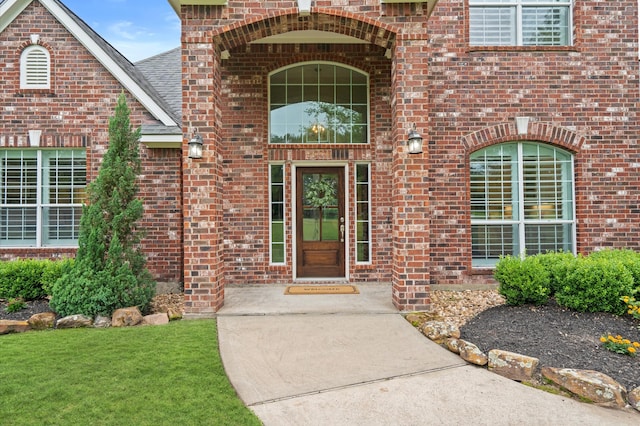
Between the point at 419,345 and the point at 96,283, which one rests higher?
the point at 96,283

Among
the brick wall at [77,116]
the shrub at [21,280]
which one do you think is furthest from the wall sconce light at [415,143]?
the shrub at [21,280]

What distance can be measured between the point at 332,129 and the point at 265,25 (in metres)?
2.38

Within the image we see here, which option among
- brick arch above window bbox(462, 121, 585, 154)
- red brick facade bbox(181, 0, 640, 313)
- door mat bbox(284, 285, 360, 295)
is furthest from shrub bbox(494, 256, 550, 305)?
brick arch above window bbox(462, 121, 585, 154)

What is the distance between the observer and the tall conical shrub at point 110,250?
5.03m

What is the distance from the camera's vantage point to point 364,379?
3.31 metres

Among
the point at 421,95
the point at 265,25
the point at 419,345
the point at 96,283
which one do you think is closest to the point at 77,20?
the point at 265,25

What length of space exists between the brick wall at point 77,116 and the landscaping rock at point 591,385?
5.84 metres

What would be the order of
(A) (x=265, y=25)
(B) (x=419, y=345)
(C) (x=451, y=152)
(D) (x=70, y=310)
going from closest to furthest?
1. (B) (x=419, y=345)
2. (D) (x=70, y=310)
3. (A) (x=265, y=25)
4. (C) (x=451, y=152)

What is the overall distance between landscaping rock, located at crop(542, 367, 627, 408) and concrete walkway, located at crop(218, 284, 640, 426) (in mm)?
106

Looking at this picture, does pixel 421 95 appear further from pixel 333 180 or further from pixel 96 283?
pixel 96 283

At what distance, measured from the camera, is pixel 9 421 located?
2637mm

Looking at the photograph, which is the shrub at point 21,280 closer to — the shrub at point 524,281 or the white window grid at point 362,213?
the white window grid at point 362,213

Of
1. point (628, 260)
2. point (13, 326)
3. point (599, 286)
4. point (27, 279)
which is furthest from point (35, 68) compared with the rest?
point (628, 260)

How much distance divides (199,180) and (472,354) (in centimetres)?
391
